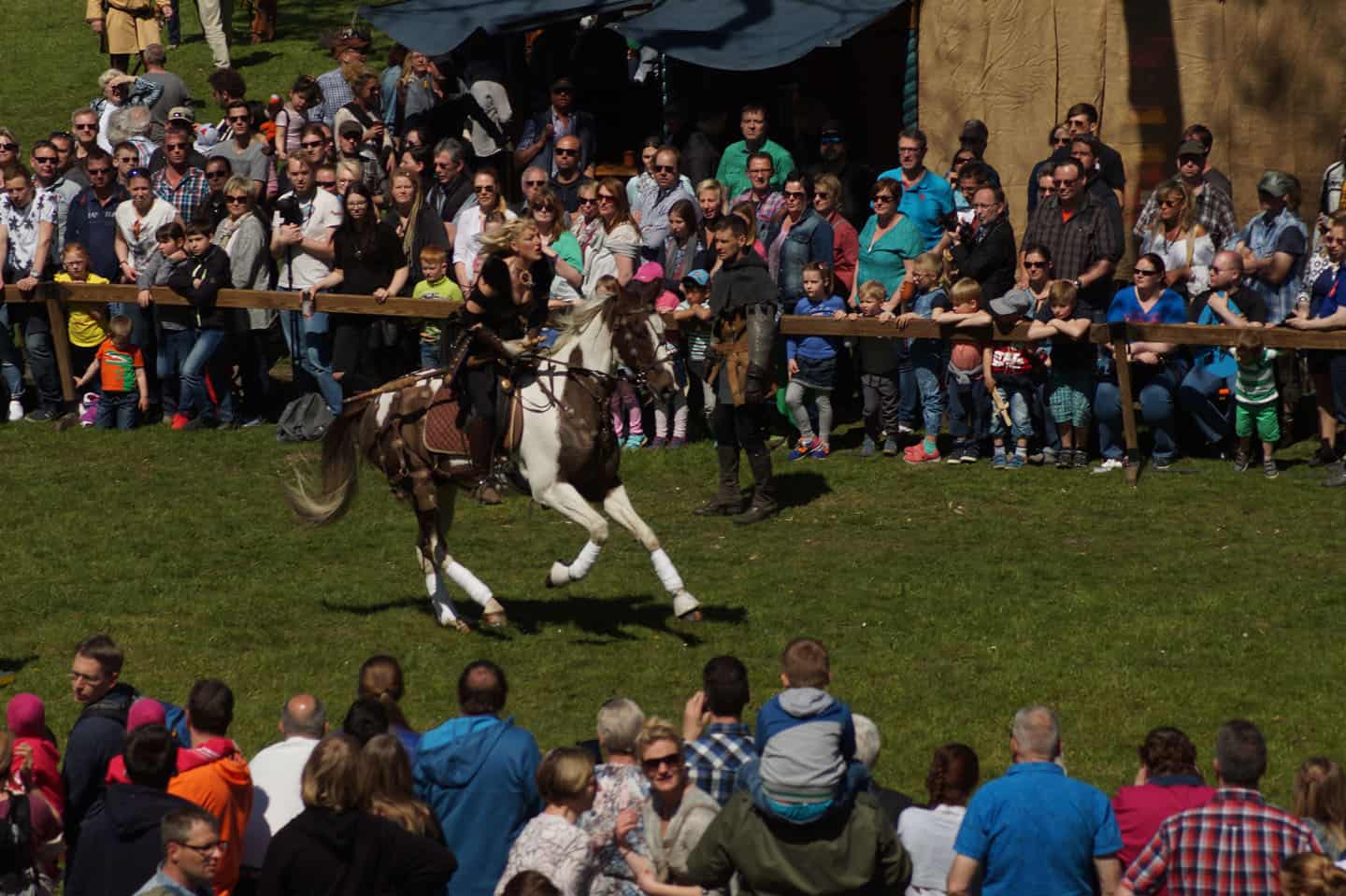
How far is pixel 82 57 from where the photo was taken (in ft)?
104

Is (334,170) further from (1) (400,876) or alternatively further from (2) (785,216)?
(1) (400,876)

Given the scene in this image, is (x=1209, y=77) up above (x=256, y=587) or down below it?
above

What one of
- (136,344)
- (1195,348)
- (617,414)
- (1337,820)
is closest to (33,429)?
(136,344)

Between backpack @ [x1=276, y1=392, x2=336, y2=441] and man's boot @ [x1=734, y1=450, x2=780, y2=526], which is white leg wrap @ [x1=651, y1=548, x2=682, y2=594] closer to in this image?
man's boot @ [x1=734, y1=450, x2=780, y2=526]

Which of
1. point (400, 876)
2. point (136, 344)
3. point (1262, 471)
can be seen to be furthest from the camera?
point (136, 344)

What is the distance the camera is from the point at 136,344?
19.6 meters

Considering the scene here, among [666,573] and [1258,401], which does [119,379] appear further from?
[1258,401]

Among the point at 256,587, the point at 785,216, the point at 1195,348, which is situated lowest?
the point at 256,587

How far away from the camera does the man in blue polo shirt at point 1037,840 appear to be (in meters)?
7.78

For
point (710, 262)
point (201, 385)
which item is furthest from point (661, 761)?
point (201, 385)

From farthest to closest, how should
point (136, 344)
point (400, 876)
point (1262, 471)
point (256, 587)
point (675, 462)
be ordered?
point (136, 344) → point (675, 462) → point (1262, 471) → point (256, 587) → point (400, 876)

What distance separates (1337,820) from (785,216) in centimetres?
1114

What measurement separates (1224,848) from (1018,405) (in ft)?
31.8

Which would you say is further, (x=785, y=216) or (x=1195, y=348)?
(x=785, y=216)
